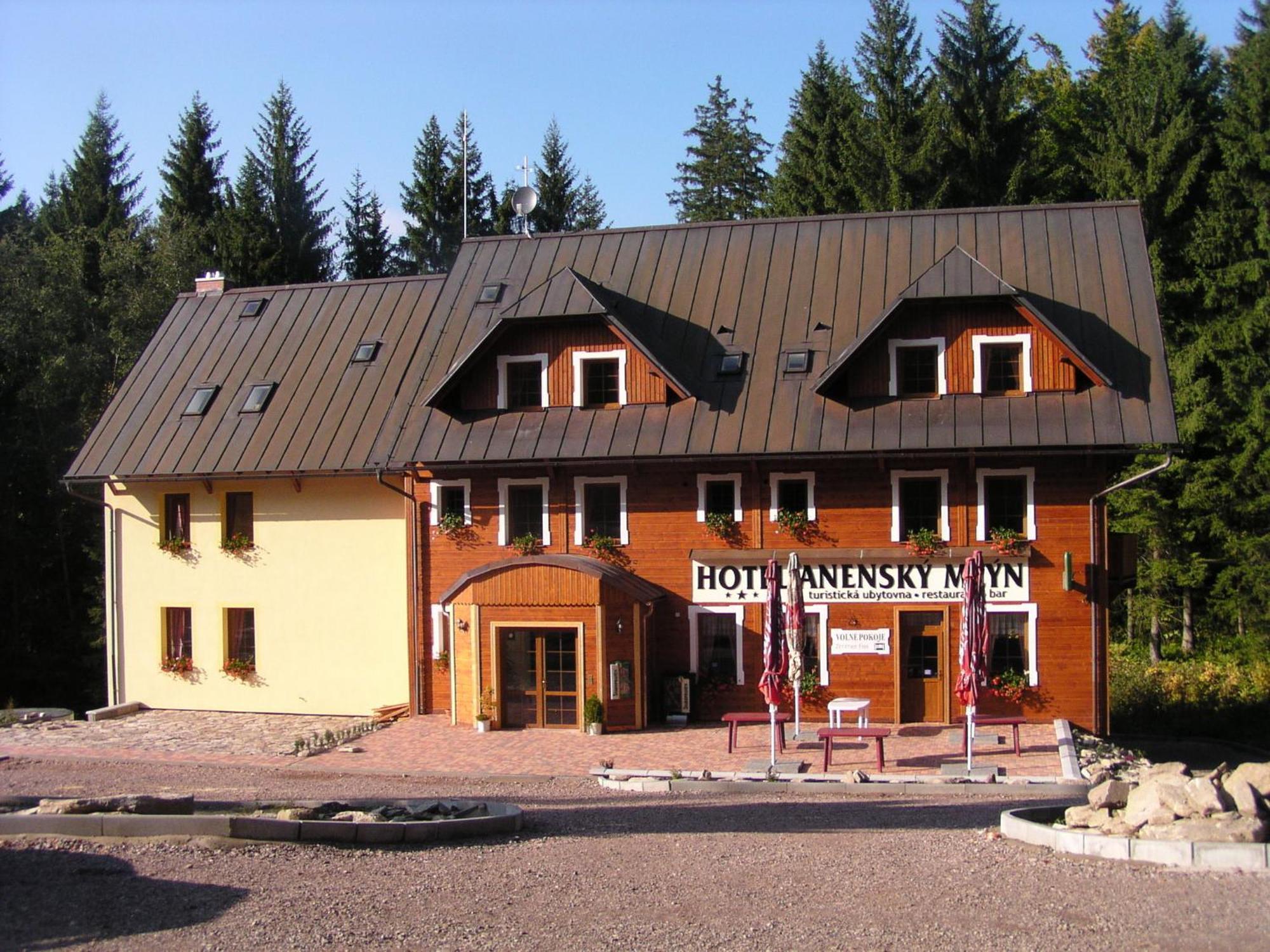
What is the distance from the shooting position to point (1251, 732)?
1224 inches

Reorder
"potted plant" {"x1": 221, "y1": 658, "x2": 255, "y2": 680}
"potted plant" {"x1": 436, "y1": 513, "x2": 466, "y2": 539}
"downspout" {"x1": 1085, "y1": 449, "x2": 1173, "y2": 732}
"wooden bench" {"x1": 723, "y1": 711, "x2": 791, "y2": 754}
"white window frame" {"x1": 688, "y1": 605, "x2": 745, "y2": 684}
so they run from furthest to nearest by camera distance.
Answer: "potted plant" {"x1": 221, "y1": 658, "x2": 255, "y2": 680}, "potted plant" {"x1": 436, "y1": 513, "x2": 466, "y2": 539}, "white window frame" {"x1": 688, "y1": 605, "x2": 745, "y2": 684}, "downspout" {"x1": 1085, "y1": 449, "x2": 1173, "y2": 732}, "wooden bench" {"x1": 723, "y1": 711, "x2": 791, "y2": 754}

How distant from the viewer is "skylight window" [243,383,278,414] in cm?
2816

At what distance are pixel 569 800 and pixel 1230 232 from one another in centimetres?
2917

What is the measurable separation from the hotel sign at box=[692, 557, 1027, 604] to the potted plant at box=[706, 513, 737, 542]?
0.51 meters

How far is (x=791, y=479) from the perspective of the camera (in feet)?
79.4

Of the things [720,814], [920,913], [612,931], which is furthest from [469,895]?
[720,814]

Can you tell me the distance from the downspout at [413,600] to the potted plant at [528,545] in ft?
6.75

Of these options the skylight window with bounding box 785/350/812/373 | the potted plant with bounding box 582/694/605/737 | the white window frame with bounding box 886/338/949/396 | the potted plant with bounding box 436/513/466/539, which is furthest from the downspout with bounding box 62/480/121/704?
the white window frame with bounding box 886/338/949/396

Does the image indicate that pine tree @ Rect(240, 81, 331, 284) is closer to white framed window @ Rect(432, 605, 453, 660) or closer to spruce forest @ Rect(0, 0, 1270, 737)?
spruce forest @ Rect(0, 0, 1270, 737)

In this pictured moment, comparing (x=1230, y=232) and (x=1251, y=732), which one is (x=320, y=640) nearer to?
(x=1251, y=732)

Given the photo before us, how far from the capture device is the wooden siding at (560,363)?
2491 centimetres

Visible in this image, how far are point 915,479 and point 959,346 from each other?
2442 millimetres

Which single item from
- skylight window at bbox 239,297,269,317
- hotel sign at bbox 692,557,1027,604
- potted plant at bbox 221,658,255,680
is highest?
skylight window at bbox 239,297,269,317

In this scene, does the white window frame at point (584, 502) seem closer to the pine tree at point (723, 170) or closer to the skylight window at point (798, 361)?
the skylight window at point (798, 361)
